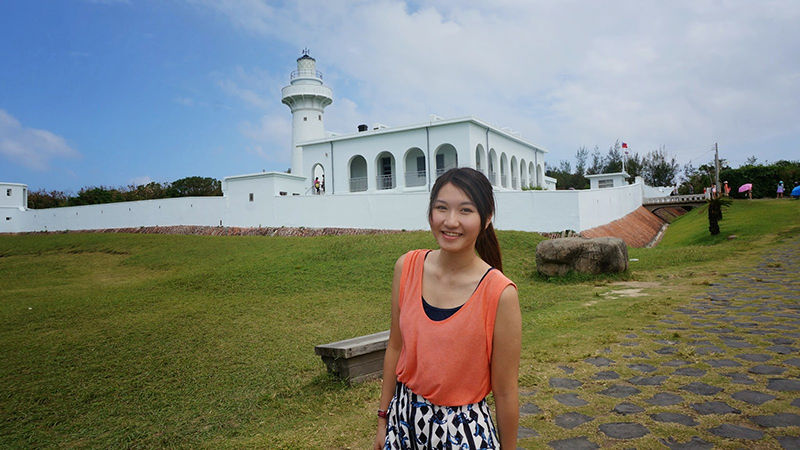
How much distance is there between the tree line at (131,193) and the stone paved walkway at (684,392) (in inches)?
1381

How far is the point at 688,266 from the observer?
1106 cm

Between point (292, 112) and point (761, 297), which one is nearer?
point (761, 297)

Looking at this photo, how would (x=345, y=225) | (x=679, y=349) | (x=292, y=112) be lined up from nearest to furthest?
(x=679, y=349)
(x=345, y=225)
(x=292, y=112)

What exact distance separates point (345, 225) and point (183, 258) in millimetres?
8136

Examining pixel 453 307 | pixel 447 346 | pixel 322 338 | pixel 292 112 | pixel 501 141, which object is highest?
pixel 292 112

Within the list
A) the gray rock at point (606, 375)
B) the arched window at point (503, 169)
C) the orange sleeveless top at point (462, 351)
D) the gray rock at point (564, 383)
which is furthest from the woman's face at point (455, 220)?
the arched window at point (503, 169)

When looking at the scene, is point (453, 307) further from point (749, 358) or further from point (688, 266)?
point (688, 266)

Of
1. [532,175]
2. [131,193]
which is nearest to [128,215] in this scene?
[131,193]

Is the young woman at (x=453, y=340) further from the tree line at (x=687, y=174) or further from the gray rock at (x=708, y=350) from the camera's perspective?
the tree line at (x=687, y=174)

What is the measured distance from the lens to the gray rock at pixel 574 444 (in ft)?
9.76

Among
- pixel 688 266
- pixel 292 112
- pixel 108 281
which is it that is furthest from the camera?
pixel 292 112

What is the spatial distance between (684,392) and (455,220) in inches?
118

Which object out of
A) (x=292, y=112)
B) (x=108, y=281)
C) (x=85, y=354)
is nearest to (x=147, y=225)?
(x=292, y=112)

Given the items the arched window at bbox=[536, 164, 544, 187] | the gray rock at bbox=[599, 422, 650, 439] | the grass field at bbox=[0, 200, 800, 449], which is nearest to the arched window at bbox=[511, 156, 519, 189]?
the arched window at bbox=[536, 164, 544, 187]
